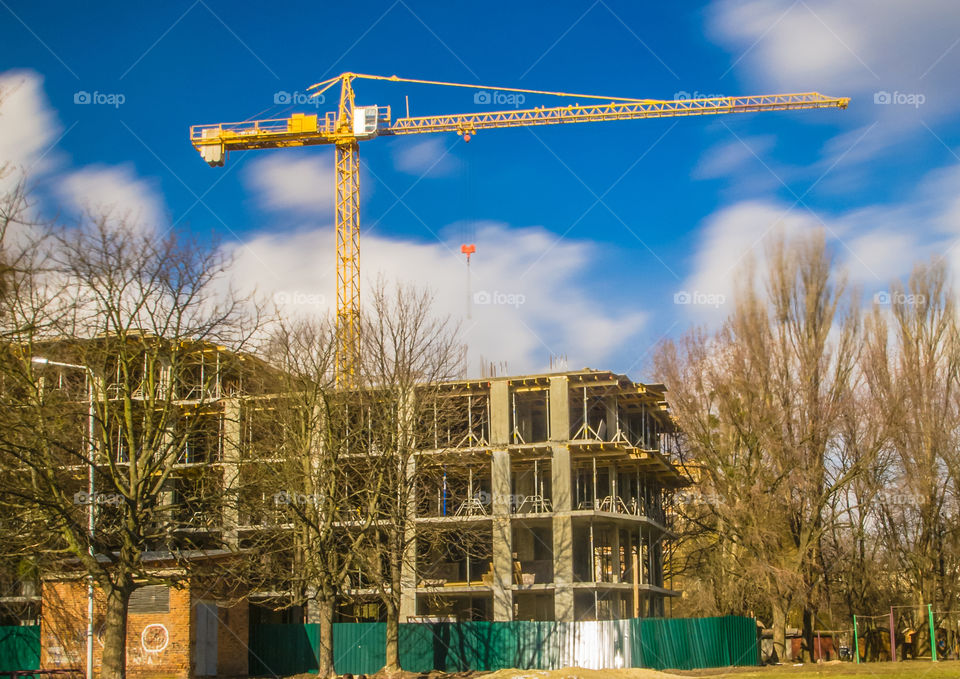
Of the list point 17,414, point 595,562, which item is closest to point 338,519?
point 17,414

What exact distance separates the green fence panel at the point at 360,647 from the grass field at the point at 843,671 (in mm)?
10552

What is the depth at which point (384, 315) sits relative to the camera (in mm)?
34562

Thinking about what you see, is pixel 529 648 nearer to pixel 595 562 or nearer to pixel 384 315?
pixel 384 315

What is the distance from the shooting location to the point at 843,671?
110ft

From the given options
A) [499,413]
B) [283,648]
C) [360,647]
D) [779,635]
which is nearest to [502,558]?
[499,413]

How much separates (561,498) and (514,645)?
46.7 feet

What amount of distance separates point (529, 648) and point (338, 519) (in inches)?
333

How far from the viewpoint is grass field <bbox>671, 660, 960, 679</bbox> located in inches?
1241

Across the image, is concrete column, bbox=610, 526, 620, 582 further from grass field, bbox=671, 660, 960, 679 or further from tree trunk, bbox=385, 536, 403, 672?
tree trunk, bbox=385, 536, 403, 672

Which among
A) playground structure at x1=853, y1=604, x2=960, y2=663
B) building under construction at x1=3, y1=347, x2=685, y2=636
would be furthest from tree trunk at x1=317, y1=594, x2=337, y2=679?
playground structure at x1=853, y1=604, x2=960, y2=663

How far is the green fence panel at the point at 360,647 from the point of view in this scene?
1460 inches

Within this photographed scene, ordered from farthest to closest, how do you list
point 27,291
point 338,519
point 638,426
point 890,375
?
point 638,426 → point 890,375 → point 338,519 → point 27,291

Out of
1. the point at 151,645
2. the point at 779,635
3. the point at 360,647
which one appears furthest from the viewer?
the point at 779,635

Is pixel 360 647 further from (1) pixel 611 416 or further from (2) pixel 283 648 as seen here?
(1) pixel 611 416
